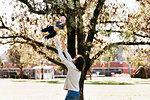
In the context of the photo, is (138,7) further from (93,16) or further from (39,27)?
(39,27)

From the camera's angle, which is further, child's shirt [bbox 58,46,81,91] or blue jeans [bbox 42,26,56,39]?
blue jeans [bbox 42,26,56,39]

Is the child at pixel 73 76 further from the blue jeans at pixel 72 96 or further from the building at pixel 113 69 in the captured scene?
the building at pixel 113 69

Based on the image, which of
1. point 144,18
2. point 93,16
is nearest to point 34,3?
point 93,16

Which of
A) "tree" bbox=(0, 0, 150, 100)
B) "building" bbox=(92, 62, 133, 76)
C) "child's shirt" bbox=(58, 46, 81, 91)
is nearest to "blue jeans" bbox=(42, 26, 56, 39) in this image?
"child's shirt" bbox=(58, 46, 81, 91)

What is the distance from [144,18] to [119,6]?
43.2 inches

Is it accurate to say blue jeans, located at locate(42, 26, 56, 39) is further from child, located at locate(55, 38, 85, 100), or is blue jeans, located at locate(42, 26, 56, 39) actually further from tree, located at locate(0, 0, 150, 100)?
tree, located at locate(0, 0, 150, 100)

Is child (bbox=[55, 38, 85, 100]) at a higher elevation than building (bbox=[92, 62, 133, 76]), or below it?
higher

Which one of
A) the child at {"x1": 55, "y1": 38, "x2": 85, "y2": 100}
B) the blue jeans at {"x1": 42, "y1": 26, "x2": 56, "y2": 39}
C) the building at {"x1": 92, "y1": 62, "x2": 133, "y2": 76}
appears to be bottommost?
the building at {"x1": 92, "y1": 62, "x2": 133, "y2": 76}

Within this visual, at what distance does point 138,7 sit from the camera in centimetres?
1007

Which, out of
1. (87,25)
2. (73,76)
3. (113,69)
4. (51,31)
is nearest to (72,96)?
(73,76)

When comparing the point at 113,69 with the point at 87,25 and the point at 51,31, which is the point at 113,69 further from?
the point at 51,31

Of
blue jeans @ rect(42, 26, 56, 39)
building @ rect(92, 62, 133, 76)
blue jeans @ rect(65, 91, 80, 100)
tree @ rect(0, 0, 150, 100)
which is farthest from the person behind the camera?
building @ rect(92, 62, 133, 76)

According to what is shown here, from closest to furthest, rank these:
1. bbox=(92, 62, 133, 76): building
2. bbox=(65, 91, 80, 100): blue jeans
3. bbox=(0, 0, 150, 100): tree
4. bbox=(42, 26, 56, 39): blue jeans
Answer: bbox=(65, 91, 80, 100): blue jeans < bbox=(42, 26, 56, 39): blue jeans < bbox=(0, 0, 150, 100): tree < bbox=(92, 62, 133, 76): building

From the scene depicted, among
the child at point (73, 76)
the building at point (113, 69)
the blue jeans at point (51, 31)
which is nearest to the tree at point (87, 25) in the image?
the blue jeans at point (51, 31)
